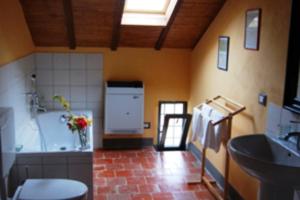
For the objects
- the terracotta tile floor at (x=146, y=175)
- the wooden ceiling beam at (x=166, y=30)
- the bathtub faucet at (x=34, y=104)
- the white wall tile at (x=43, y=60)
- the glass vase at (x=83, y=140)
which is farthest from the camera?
the white wall tile at (x=43, y=60)

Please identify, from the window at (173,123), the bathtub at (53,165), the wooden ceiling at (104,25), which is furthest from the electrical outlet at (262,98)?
the window at (173,123)

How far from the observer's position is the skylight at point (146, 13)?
473 cm

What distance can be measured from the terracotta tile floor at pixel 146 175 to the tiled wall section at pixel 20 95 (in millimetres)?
952

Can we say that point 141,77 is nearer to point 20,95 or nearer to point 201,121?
point 201,121

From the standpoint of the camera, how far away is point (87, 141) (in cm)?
398

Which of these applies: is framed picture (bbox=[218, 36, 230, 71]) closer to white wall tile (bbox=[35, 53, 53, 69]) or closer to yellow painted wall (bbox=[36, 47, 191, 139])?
yellow painted wall (bbox=[36, 47, 191, 139])

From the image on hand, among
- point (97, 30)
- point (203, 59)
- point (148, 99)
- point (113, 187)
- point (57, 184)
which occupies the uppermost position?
point (97, 30)

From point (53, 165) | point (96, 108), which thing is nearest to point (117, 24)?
point (96, 108)

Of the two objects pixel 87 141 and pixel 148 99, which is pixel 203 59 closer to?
pixel 148 99

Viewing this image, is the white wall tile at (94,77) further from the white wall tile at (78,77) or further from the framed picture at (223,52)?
the framed picture at (223,52)

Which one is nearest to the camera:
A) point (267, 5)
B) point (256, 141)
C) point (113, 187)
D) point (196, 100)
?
point (256, 141)

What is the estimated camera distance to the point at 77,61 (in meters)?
5.30

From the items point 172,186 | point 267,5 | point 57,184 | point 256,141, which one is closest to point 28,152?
point 57,184

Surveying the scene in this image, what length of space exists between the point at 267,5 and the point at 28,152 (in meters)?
2.55
